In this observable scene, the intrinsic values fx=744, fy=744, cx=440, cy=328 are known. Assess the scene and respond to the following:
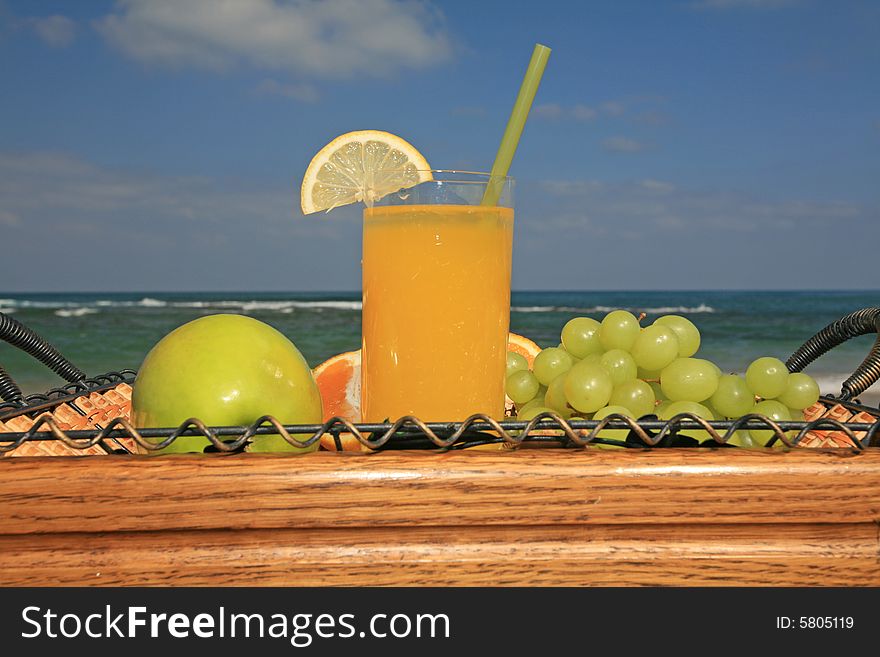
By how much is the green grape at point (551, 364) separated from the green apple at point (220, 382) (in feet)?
1.12

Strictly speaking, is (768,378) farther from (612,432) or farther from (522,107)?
(522,107)

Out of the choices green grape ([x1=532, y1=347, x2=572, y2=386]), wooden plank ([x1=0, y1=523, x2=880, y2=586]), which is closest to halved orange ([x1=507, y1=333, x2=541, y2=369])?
green grape ([x1=532, y1=347, x2=572, y2=386])

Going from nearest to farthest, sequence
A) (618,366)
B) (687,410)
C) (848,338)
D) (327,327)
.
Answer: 1. (687,410)
2. (618,366)
3. (848,338)
4. (327,327)

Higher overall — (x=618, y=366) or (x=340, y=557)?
(x=618, y=366)

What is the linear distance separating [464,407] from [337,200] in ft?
1.09

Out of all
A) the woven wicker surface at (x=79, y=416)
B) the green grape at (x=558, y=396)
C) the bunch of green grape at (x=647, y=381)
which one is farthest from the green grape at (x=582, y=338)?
the woven wicker surface at (x=79, y=416)

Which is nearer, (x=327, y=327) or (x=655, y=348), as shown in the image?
(x=655, y=348)

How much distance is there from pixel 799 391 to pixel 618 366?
24 centimetres

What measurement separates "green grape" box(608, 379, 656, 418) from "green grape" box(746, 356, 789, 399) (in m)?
0.14

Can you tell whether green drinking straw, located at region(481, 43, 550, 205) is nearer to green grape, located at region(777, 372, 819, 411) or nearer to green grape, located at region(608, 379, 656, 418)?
green grape, located at region(608, 379, 656, 418)

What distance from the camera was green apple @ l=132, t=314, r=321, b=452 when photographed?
0.68 metres

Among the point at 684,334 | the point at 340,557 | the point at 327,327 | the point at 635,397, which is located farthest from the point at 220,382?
the point at 327,327

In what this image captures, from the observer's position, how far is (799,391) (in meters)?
0.95
